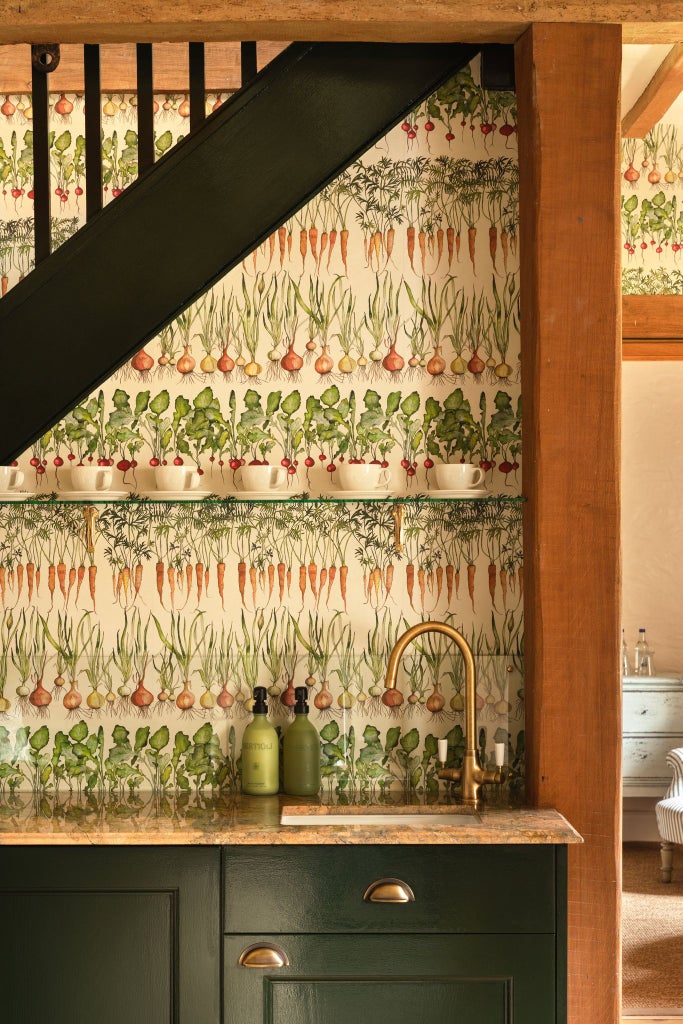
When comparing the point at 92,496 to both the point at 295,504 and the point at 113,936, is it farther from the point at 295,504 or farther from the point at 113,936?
the point at 113,936

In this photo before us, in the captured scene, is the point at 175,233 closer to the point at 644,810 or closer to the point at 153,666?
the point at 153,666

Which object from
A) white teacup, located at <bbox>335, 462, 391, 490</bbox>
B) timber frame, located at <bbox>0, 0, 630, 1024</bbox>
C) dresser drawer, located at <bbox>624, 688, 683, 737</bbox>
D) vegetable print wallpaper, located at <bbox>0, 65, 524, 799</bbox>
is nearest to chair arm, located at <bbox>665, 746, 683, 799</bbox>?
dresser drawer, located at <bbox>624, 688, 683, 737</bbox>

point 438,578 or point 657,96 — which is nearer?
point 438,578

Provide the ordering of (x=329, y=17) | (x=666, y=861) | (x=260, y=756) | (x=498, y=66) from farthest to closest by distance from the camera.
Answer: (x=666, y=861) → (x=498, y=66) → (x=260, y=756) → (x=329, y=17)

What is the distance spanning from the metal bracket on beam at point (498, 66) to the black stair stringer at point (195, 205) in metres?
0.06

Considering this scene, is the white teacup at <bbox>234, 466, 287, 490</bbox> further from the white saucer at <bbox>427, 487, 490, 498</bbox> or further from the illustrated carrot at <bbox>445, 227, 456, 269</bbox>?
the illustrated carrot at <bbox>445, 227, 456, 269</bbox>

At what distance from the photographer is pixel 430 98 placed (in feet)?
8.77

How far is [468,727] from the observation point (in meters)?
2.45

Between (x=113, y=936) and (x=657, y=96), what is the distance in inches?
132

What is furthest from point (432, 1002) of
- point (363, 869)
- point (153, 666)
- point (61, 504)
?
point (61, 504)

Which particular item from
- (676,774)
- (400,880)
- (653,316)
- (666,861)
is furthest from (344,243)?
(666,861)

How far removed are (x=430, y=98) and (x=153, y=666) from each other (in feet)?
5.58

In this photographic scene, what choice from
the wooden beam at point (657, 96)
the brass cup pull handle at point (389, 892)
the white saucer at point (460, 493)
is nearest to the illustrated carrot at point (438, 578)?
the white saucer at point (460, 493)

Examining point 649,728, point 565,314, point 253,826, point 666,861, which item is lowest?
point 666,861
